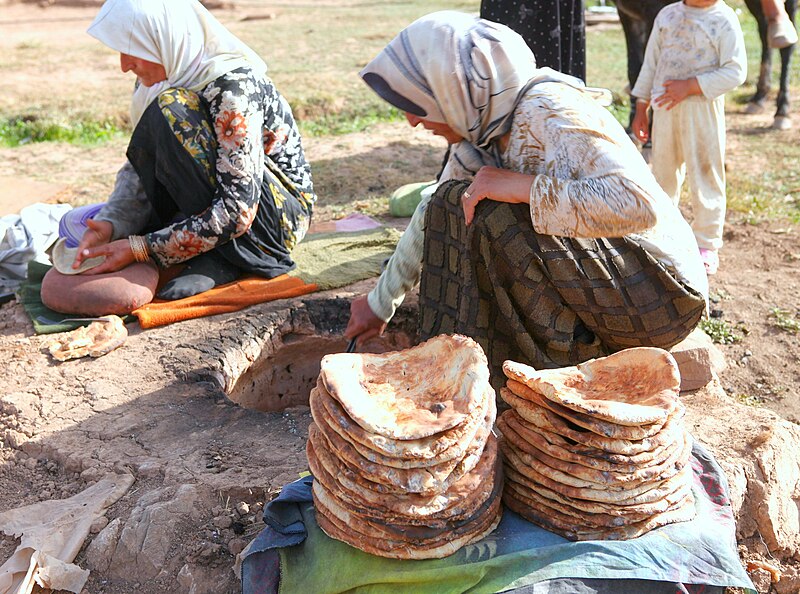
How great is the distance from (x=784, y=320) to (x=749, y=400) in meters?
0.69

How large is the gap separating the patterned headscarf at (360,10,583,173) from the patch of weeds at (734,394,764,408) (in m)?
1.48

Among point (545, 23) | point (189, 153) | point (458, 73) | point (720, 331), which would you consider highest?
point (458, 73)

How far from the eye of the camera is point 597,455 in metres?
1.86

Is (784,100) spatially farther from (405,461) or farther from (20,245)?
(405,461)

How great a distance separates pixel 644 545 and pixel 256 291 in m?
2.17

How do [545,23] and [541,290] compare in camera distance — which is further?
[545,23]

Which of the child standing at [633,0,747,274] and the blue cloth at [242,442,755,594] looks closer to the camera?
the blue cloth at [242,442,755,594]

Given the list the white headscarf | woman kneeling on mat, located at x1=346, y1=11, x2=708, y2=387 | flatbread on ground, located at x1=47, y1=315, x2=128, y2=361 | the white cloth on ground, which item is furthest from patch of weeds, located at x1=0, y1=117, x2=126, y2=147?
woman kneeling on mat, located at x1=346, y1=11, x2=708, y2=387

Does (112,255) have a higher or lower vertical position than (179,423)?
higher

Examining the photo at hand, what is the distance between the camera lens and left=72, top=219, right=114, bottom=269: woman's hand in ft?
11.7

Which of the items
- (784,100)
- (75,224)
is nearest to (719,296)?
(75,224)

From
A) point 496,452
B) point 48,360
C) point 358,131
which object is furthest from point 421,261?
point 358,131

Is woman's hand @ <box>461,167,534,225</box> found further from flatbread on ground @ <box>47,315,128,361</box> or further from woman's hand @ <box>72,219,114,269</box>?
woman's hand @ <box>72,219,114,269</box>

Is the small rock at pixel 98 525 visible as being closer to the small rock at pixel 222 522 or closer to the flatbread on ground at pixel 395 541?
the small rock at pixel 222 522
